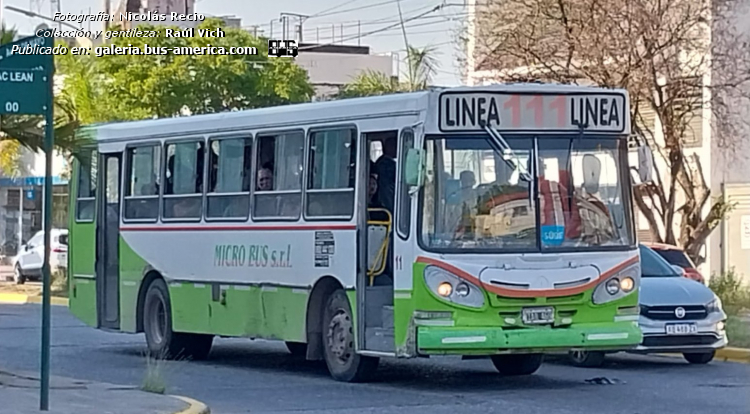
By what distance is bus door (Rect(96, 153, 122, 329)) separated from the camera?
66.4ft

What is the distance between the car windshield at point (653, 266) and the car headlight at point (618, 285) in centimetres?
333

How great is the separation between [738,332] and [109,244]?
8.96 meters

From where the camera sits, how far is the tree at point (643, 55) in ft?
86.8

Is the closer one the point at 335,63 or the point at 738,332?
the point at 738,332

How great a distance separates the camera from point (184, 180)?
740 inches

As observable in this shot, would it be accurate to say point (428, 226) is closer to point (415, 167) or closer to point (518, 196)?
point (415, 167)

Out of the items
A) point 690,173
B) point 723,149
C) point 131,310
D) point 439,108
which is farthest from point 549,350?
point 723,149

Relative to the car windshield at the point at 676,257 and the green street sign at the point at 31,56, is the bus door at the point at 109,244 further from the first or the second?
the green street sign at the point at 31,56

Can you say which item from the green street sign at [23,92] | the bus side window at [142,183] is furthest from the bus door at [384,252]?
the bus side window at [142,183]

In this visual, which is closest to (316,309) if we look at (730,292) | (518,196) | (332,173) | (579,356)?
(332,173)

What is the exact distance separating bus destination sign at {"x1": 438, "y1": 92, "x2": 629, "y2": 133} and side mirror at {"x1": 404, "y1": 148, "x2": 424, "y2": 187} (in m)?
0.41

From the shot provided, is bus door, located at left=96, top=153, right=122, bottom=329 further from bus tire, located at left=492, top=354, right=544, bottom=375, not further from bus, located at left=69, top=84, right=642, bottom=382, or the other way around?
bus tire, located at left=492, top=354, right=544, bottom=375

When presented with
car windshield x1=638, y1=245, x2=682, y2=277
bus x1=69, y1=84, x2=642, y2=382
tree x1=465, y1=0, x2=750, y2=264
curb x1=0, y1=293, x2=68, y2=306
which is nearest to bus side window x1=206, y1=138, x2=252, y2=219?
bus x1=69, y1=84, x2=642, y2=382

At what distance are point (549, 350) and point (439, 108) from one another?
2608mm
